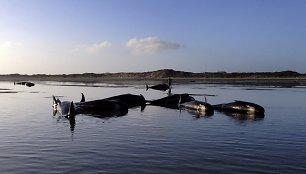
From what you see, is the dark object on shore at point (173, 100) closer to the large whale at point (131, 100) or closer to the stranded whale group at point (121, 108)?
the large whale at point (131, 100)

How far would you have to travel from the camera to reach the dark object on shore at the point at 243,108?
109 feet

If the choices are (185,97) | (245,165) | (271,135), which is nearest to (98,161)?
(245,165)

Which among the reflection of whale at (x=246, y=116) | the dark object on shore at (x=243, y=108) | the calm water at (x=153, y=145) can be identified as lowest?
the calm water at (x=153, y=145)

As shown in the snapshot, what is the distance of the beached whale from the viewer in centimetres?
3319

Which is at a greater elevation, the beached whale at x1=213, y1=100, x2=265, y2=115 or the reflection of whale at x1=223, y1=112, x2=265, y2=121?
the beached whale at x1=213, y1=100, x2=265, y2=115

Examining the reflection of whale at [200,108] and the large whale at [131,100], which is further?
the large whale at [131,100]

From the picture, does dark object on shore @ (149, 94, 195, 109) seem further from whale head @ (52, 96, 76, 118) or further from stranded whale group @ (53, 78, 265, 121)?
whale head @ (52, 96, 76, 118)

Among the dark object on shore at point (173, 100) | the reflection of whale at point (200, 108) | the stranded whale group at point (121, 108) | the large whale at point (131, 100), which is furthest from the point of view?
the dark object on shore at point (173, 100)

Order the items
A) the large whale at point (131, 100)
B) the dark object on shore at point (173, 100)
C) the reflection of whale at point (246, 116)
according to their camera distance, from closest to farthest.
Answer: the reflection of whale at point (246, 116), the large whale at point (131, 100), the dark object on shore at point (173, 100)

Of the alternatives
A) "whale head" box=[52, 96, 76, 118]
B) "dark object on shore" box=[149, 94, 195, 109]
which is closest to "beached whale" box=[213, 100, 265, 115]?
"dark object on shore" box=[149, 94, 195, 109]

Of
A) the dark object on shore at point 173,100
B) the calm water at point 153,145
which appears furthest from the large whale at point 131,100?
the calm water at point 153,145

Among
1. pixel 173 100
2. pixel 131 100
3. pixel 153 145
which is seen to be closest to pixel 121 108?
pixel 131 100

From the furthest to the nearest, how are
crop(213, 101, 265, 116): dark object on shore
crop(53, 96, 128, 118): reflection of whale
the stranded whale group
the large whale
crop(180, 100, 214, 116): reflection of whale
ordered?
the large whale, crop(180, 100, 214, 116): reflection of whale, crop(53, 96, 128, 118): reflection of whale, crop(213, 101, 265, 116): dark object on shore, the stranded whale group

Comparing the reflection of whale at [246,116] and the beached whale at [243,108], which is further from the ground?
the beached whale at [243,108]
